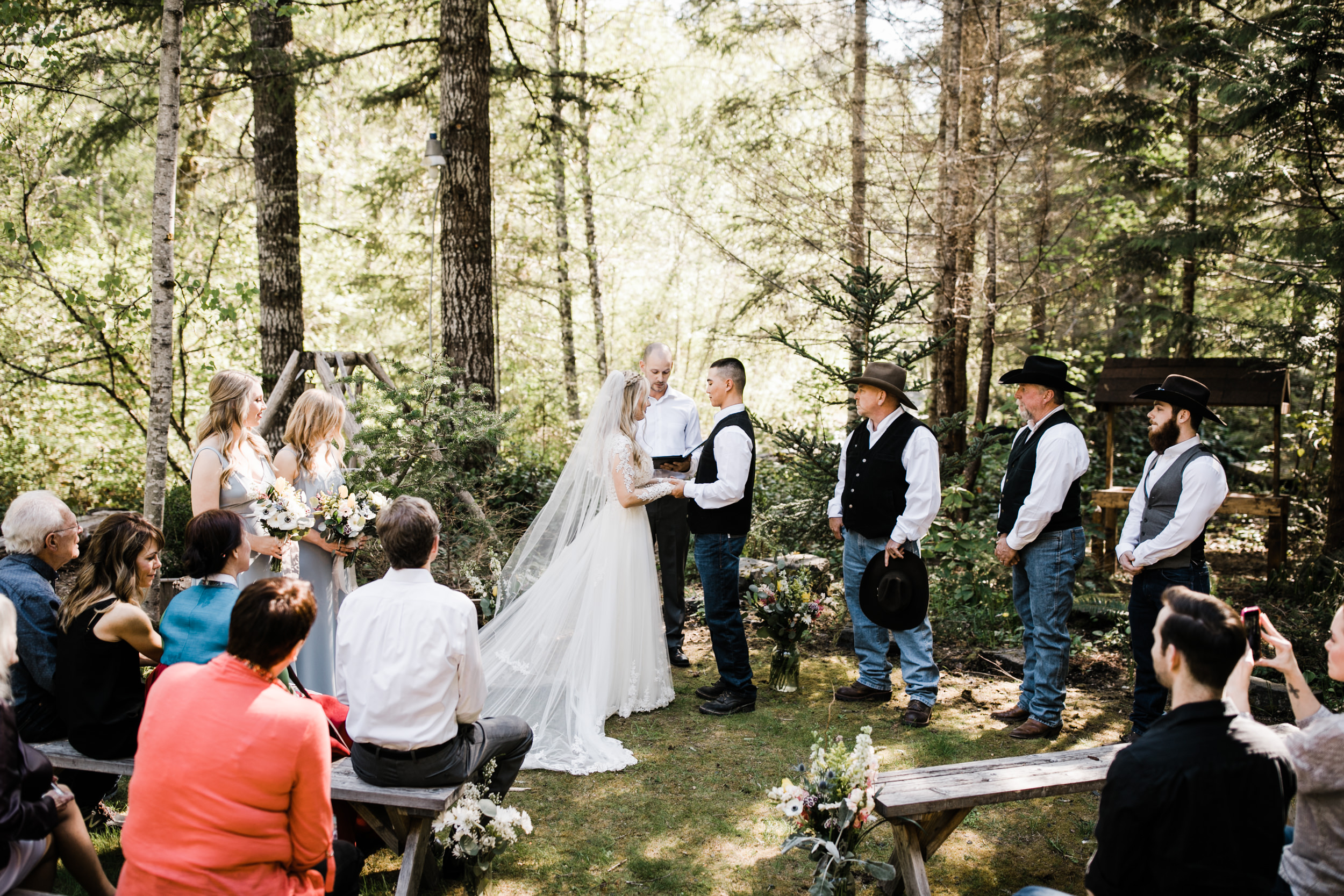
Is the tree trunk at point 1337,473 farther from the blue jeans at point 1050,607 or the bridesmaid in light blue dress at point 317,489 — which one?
the bridesmaid in light blue dress at point 317,489

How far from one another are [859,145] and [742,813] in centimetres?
885

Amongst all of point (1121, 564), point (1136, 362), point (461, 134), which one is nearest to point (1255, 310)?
point (1136, 362)

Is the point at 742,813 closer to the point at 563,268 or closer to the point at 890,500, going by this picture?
the point at 890,500

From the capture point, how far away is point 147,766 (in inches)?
97.3

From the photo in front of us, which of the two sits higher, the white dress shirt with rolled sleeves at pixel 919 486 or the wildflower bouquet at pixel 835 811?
the white dress shirt with rolled sleeves at pixel 919 486

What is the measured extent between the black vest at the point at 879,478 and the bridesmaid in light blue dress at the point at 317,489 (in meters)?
3.12

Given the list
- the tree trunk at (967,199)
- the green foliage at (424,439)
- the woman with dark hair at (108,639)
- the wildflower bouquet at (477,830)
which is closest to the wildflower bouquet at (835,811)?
the wildflower bouquet at (477,830)

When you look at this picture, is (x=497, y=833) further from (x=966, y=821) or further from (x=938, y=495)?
(x=938, y=495)

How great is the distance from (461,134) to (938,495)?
563 centimetres

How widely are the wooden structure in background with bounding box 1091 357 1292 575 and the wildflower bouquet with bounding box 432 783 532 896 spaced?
7.30 m

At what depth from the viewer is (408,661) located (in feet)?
10.5

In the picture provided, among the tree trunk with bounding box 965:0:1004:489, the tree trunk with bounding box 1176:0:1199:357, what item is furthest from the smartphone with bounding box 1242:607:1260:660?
the tree trunk with bounding box 1176:0:1199:357

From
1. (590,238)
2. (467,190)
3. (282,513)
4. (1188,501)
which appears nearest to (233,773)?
(282,513)

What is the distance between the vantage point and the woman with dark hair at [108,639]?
11.0ft
